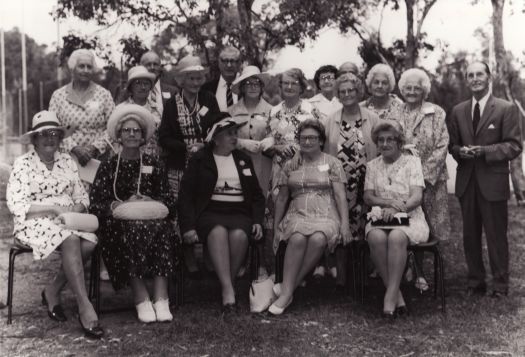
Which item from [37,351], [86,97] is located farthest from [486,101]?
[37,351]

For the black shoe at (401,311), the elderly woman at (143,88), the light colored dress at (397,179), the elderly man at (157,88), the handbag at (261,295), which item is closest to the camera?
the black shoe at (401,311)

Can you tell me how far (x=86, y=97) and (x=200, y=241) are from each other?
1.75 m

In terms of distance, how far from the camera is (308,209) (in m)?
5.58

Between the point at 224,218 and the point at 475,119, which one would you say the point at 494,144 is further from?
the point at 224,218

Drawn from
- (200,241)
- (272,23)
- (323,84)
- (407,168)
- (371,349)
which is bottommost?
(371,349)

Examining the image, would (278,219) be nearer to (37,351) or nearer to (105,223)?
(105,223)

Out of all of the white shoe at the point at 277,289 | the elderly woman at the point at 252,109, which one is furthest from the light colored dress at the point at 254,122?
the white shoe at the point at 277,289

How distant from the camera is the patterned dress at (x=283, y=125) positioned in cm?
597

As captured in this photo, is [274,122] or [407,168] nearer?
[407,168]

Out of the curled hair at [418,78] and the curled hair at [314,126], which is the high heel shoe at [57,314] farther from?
the curled hair at [418,78]

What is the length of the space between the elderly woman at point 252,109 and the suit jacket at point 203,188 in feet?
1.34

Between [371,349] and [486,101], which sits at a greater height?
[486,101]

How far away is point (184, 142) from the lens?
19.9 feet

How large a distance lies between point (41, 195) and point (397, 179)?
2825mm
